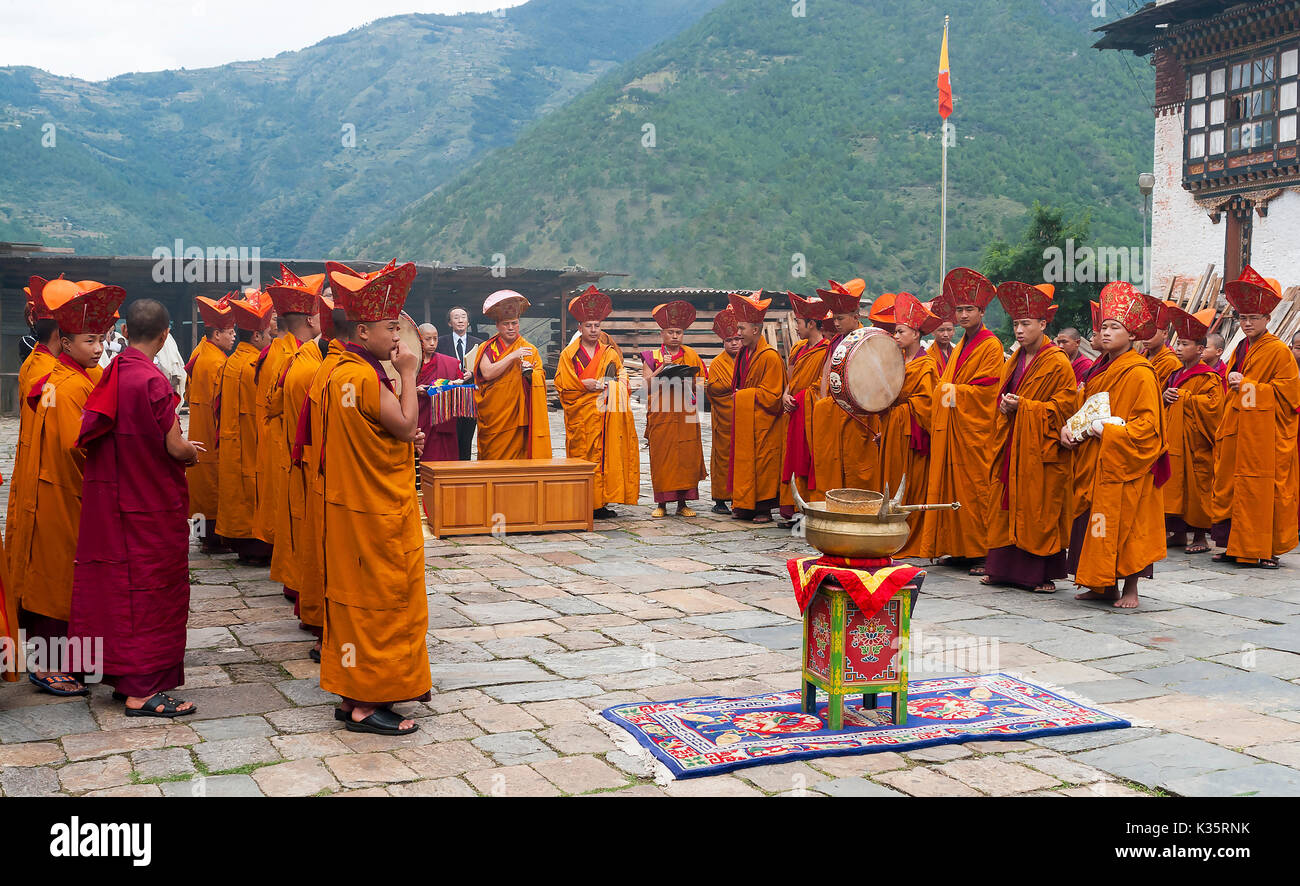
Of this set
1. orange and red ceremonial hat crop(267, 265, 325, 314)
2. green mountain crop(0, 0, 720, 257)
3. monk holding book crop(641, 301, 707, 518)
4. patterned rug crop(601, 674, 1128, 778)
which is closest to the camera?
patterned rug crop(601, 674, 1128, 778)

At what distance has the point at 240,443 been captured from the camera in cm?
814

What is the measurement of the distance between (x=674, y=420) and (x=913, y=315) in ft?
8.81

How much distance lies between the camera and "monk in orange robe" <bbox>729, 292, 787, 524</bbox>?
33.4 ft

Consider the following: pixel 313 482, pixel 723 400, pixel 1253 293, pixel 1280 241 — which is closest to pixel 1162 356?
pixel 1253 293

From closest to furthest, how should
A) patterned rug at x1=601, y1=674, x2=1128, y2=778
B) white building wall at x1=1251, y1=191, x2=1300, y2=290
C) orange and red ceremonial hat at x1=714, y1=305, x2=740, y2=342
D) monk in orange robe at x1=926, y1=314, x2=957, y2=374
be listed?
1. patterned rug at x1=601, y1=674, x2=1128, y2=778
2. monk in orange robe at x1=926, y1=314, x2=957, y2=374
3. orange and red ceremonial hat at x1=714, y1=305, x2=740, y2=342
4. white building wall at x1=1251, y1=191, x2=1300, y2=290

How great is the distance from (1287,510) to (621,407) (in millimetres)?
5552

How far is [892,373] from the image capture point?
728cm

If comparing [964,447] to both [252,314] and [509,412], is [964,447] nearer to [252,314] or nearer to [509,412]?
[509,412]

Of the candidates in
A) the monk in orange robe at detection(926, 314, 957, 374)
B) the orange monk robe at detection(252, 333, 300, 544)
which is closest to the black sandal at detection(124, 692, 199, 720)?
the orange monk robe at detection(252, 333, 300, 544)

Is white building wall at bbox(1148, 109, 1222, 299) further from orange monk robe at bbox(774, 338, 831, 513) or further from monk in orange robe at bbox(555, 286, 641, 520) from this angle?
monk in orange robe at bbox(555, 286, 641, 520)

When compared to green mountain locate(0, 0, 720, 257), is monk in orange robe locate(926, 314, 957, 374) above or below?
below

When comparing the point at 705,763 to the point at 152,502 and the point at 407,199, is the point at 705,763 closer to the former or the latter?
the point at 152,502

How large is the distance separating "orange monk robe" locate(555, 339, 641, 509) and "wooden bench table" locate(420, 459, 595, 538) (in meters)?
0.59
